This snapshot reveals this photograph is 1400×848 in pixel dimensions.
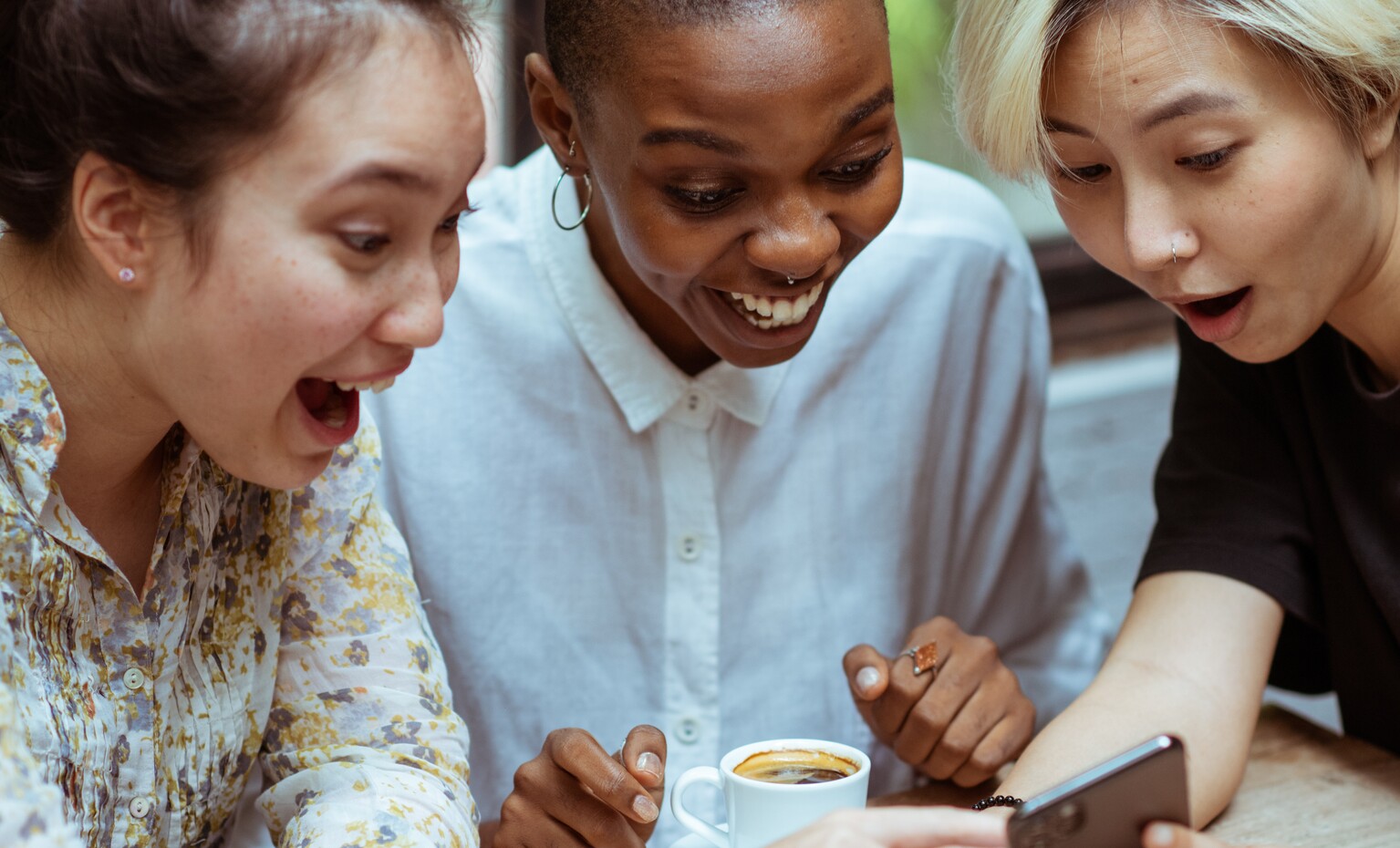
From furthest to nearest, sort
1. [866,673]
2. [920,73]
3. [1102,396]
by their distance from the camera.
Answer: [1102,396]
[920,73]
[866,673]

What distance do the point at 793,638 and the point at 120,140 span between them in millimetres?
986

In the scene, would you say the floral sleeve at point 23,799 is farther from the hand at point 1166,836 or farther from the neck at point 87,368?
the hand at point 1166,836

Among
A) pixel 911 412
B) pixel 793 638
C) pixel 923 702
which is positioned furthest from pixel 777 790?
pixel 911 412

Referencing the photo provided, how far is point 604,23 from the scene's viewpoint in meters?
1.25

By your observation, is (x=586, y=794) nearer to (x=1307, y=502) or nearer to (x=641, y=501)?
(x=641, y=501)

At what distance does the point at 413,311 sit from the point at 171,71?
8.2 inches

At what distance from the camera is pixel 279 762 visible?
1.16 meters

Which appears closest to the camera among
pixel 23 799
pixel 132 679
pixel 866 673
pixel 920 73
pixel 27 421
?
pixel 23 799

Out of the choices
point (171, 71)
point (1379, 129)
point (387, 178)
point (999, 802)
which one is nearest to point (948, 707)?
point (999, 802)

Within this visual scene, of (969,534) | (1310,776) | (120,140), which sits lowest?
(1310,776)

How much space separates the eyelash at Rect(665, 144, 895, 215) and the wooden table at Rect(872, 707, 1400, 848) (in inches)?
21.1

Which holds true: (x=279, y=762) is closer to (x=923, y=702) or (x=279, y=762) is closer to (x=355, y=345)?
(x=355, y=345)

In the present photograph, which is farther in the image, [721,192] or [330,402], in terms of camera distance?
[721,192]

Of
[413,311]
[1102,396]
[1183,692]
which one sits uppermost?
[413,311]
